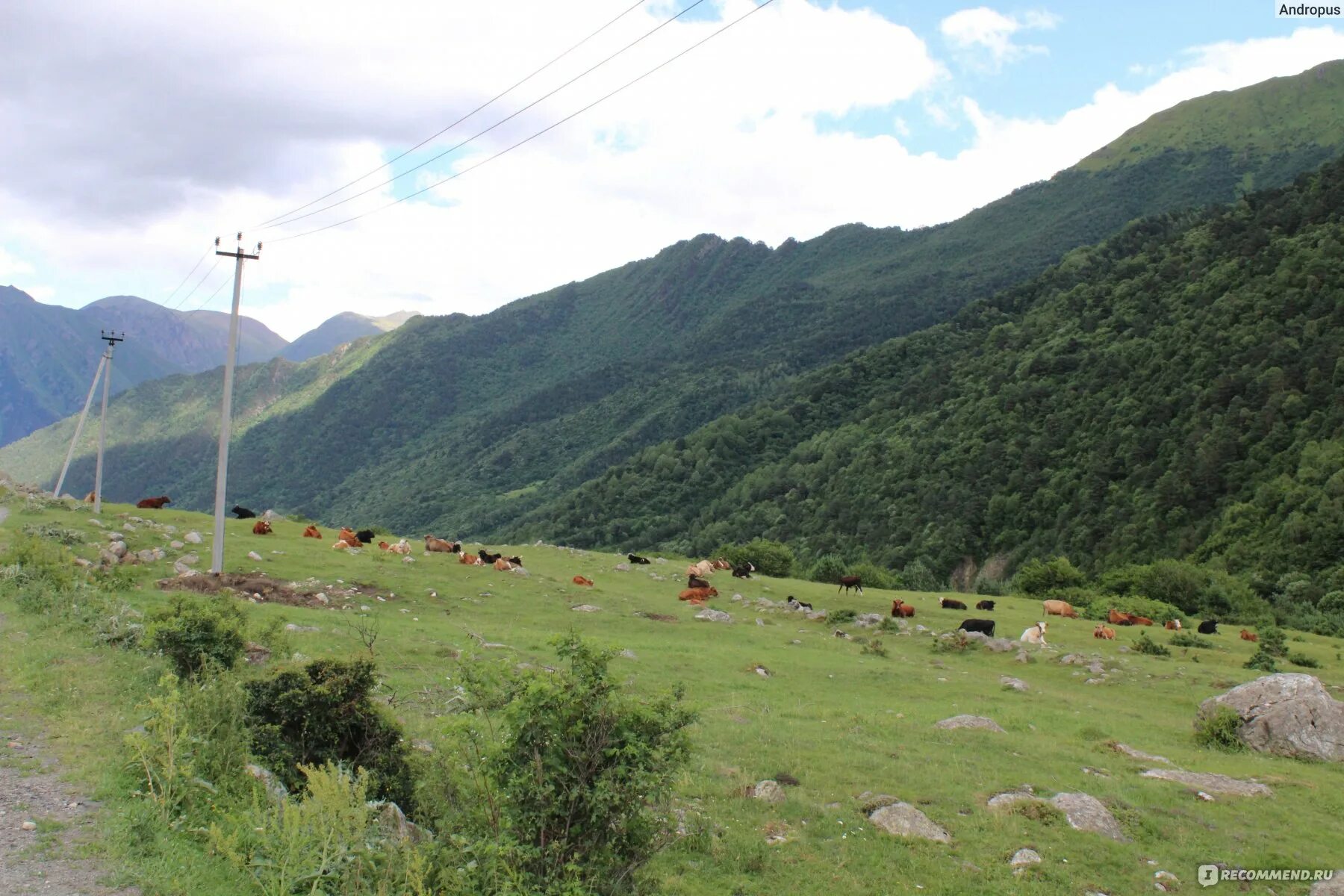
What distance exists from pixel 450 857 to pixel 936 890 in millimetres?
5041

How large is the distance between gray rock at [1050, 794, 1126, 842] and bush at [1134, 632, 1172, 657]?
50.9 ft

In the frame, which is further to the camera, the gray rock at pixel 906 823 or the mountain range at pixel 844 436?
the mountain range at pixel 844 436

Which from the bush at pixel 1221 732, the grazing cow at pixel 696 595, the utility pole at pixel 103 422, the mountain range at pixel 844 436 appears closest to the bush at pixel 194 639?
the bush at pixel 1221 732

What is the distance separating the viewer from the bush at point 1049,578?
42312 mm

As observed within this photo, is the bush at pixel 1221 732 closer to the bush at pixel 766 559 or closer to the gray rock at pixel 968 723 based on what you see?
the gray rock at pixel 968 723

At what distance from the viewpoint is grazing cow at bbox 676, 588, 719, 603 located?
92.4ft

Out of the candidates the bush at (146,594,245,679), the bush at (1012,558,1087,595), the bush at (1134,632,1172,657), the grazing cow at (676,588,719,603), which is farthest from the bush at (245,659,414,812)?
the bush at (1012,558,1087,595)

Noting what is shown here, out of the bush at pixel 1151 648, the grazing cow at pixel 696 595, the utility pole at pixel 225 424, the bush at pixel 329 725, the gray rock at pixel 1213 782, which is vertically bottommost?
the bush at pixel 1151 648

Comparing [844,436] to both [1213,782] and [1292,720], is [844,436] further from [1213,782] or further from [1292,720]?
[1213,782]

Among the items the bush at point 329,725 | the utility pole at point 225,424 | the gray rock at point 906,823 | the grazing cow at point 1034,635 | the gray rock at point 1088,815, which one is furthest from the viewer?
the grazing cow at point 1034,635

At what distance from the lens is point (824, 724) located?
14.6 metres

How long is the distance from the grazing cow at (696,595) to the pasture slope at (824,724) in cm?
118

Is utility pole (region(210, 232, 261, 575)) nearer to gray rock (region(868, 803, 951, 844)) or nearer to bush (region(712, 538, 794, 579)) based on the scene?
gray rock (region(868, 803, 951, 844))

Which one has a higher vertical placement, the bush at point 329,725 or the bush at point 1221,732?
the bush at point 329,725
